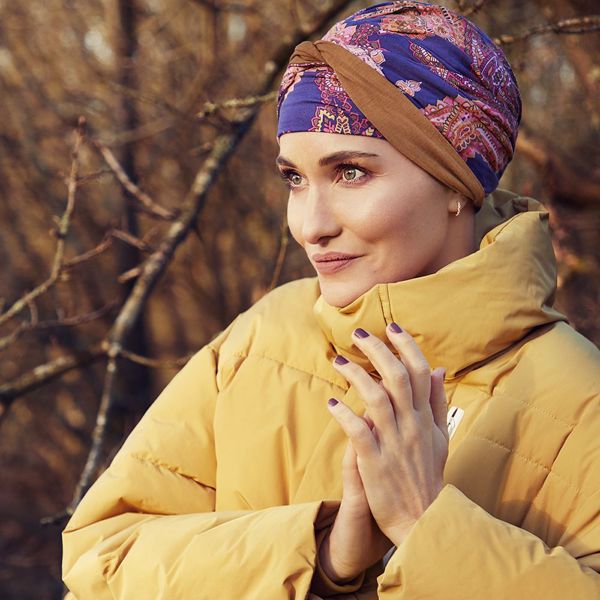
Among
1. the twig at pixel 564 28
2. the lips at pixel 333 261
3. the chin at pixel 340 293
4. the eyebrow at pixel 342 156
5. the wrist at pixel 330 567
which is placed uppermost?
the twig at pixel 564 28

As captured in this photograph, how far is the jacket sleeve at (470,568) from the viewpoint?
1737mm

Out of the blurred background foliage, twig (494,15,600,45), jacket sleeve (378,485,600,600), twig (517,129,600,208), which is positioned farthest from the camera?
the blurred background foliage

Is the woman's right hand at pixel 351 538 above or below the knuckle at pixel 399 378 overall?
below

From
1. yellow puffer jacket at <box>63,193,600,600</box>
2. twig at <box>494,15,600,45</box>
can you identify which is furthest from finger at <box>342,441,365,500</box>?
twig at <box>494,15,600,45</box>

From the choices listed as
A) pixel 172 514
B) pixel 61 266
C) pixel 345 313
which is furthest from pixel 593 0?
pixel 172 514

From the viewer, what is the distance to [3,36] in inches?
265

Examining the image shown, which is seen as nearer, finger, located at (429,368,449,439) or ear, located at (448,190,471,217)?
finger, located at (429,368,449,439)

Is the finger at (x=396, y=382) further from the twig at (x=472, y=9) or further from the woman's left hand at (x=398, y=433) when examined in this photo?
the twig at (x=472, y=9)

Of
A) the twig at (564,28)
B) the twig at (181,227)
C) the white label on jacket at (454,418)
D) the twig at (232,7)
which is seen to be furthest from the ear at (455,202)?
the twig at (232,7)

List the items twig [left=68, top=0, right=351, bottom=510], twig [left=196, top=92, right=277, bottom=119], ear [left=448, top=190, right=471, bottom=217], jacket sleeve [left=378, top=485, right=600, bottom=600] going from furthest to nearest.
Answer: twig [left=68, top=0, right=351, bottom=510], twig [left=196, top=92, right=277, bottom=119], ear [left=448, top=190, right=471, bottom=217], jacket sleeve [left=378, top=485, right=600, bottom=600]

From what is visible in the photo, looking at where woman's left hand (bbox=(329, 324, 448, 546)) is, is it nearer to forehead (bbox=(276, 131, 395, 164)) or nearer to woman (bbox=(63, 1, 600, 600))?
woman (bbox=(63, 1, 600, 600))

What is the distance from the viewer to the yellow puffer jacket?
176 centimetres

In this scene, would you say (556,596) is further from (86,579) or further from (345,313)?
(86,579)

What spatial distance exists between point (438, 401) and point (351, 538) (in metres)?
0.30
